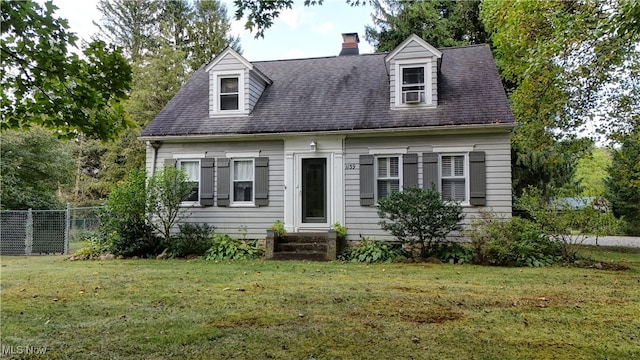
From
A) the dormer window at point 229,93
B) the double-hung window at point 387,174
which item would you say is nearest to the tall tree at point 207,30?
the dormer window at point 229,93

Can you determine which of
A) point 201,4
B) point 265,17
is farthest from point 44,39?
point 201,4

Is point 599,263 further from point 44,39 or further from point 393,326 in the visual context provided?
point 44,39

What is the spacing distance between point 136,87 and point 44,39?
62.6 feet

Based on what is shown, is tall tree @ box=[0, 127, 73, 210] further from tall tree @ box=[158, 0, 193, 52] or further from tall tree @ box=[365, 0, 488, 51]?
tall tree @ box=[365, 0, 488, 51]

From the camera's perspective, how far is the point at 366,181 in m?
10.4

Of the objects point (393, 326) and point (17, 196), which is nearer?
point (393, 326)

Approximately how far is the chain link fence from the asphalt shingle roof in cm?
384

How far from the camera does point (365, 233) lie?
1040 cm

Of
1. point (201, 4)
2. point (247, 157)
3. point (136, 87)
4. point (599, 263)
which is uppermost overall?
point (201, 4)

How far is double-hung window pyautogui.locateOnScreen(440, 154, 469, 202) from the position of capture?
1001 cm

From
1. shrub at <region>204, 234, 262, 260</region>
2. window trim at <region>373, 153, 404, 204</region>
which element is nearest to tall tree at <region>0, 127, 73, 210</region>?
shrub at <region>204, 234, 262, 260</region>

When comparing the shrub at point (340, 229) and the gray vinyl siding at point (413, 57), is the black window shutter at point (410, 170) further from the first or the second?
the shrub at point (340, 229)

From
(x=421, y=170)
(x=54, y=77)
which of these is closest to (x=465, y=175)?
(x=421, y=170)

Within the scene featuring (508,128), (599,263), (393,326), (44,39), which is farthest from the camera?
(508,128)
